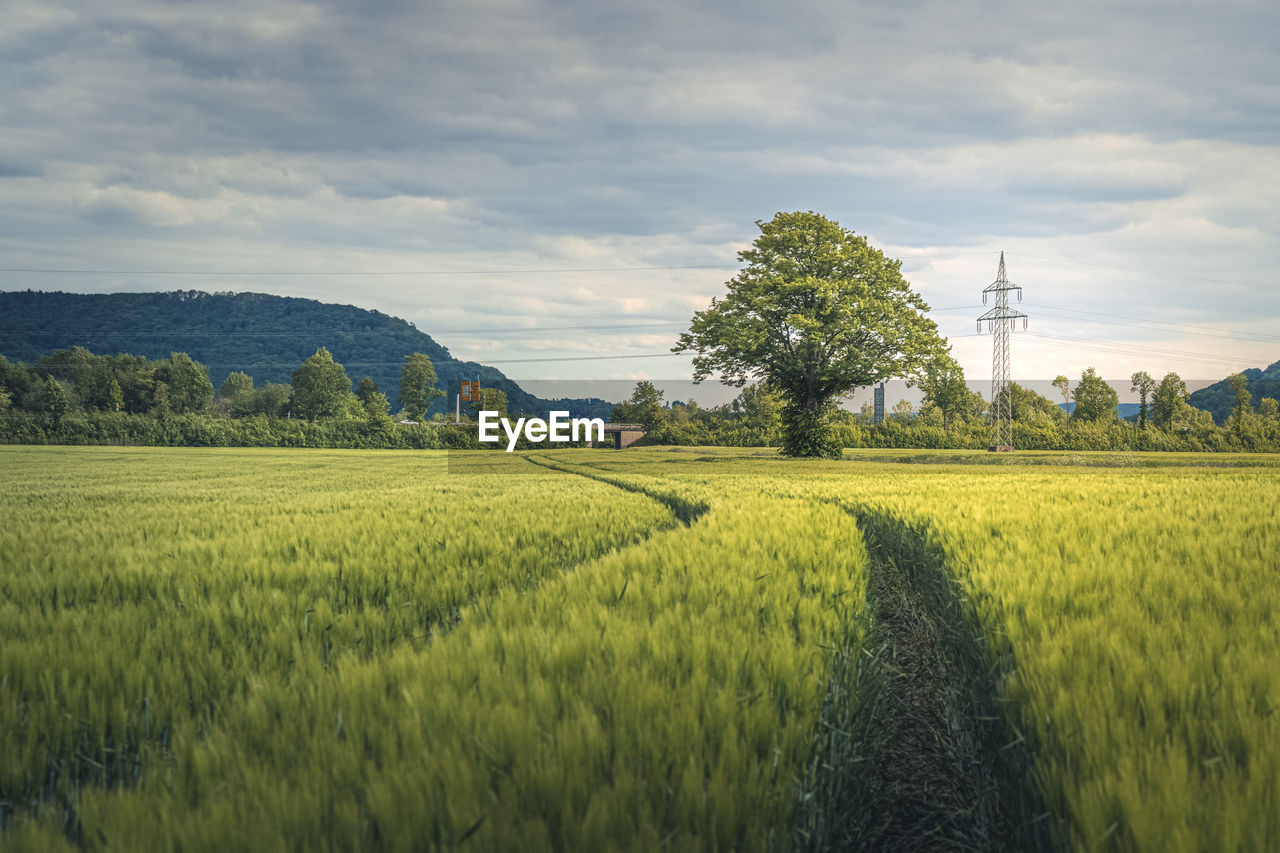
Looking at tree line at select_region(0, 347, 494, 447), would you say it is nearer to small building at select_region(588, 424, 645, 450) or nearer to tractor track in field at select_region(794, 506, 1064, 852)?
small building at select_region(588, 424, 645, 450)

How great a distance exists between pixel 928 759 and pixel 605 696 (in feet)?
8.64

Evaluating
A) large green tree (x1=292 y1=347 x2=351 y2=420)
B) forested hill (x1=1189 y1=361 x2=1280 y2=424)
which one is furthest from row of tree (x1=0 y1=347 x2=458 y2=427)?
forested hill (x1=1189 y1=361 x2=1280 y2=424)

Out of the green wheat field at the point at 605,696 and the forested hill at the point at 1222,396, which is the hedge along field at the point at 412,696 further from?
the forested hill at the point at 1222,396

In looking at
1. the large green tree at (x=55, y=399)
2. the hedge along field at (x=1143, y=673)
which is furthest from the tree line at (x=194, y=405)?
the hedge along field at (x=1143, y=673)

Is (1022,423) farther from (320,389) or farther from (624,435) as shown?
(320,389)

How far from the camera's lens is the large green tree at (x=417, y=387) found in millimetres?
133125

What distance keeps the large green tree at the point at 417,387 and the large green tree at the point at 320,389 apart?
2034 centimetres

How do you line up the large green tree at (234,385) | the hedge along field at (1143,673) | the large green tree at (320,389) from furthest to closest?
the large green tree at (234,385) < the large green tree at (320,389) < the hedge along field at (1143,673)

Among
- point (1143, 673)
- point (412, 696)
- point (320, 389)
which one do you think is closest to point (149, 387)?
point (320, 389)

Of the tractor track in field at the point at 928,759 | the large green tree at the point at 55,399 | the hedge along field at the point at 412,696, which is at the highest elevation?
the large green tree at the point at 55,399

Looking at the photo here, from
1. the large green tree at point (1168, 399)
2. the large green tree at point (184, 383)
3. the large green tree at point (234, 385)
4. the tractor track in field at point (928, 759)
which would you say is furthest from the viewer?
the large green tree at point (234, 385)

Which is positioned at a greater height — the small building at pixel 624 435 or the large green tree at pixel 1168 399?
the large green tree at pixel 1168 399

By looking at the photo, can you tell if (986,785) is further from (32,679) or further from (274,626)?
(32,679)

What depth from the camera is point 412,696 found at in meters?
2.17
